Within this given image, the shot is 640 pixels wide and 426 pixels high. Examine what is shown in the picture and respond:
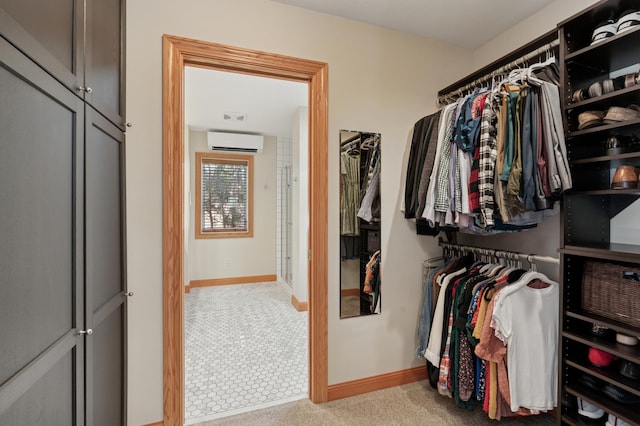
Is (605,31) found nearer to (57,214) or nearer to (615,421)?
(615,421)

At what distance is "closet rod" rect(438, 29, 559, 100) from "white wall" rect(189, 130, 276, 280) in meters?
3.63

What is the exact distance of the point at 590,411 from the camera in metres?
1.43

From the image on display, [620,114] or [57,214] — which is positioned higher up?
[620,114]

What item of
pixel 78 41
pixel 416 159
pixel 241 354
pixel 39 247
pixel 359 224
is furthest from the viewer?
pixel 241 354

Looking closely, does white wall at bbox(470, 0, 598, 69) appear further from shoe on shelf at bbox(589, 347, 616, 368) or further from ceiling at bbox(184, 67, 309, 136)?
shoe on shelf at bbox(589, 347, 616, 368)

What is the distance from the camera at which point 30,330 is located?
787mm

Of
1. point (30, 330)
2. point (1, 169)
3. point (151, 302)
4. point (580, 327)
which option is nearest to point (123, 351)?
point (151, 302)

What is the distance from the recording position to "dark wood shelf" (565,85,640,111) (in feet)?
4.08

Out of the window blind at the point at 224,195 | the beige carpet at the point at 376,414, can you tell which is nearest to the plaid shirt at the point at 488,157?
the beige carpet at the point at 376,414

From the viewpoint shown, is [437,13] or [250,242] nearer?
[437,13]

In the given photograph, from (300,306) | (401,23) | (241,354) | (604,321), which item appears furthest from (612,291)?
(300,306)

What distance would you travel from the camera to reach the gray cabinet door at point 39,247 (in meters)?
0.71

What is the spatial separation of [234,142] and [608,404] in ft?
15.6

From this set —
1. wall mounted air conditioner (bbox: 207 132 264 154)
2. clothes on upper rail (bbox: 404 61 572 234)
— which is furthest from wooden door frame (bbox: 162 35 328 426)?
wall mounted air conditioner (bbox: 207 132 264 154)
